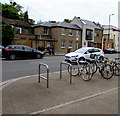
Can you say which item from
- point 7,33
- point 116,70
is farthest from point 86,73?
point 7,33

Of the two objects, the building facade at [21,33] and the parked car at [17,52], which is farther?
the building facade at [21,33]

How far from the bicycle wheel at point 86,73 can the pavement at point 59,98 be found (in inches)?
27.1

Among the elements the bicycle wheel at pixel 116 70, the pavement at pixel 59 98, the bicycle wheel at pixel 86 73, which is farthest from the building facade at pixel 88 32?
the pavement at pixel 59 98

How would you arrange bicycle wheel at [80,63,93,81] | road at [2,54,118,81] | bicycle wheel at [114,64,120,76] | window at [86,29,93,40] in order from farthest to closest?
window at [86,29,93,40] → road at [2,54,118,81] → bicycle wheel at [114,64,120,76] → bicycle wheel at [80,63,93,81]

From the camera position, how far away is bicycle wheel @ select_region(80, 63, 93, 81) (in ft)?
22.0

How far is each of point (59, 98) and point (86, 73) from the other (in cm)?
270

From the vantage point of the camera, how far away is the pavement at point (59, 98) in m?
3.72

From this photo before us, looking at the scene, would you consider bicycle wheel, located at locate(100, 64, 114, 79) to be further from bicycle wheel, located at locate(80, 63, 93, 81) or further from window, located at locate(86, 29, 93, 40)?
window, located at locate(86, 29, 93, 40)

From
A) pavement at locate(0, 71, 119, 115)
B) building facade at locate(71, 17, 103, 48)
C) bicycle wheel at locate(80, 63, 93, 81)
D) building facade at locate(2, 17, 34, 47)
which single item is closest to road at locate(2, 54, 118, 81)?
pavement at locate(0, 71, 119, 115)

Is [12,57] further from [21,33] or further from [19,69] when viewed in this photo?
[21,33]

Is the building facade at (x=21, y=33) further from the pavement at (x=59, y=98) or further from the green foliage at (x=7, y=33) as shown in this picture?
the pavement at (x=59, y=98)

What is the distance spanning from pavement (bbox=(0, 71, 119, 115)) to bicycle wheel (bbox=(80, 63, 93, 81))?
69 cm

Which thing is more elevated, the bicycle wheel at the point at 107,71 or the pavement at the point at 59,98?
the bicycle wheel at the point at 107,71

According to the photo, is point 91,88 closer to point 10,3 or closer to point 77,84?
point 77,84
